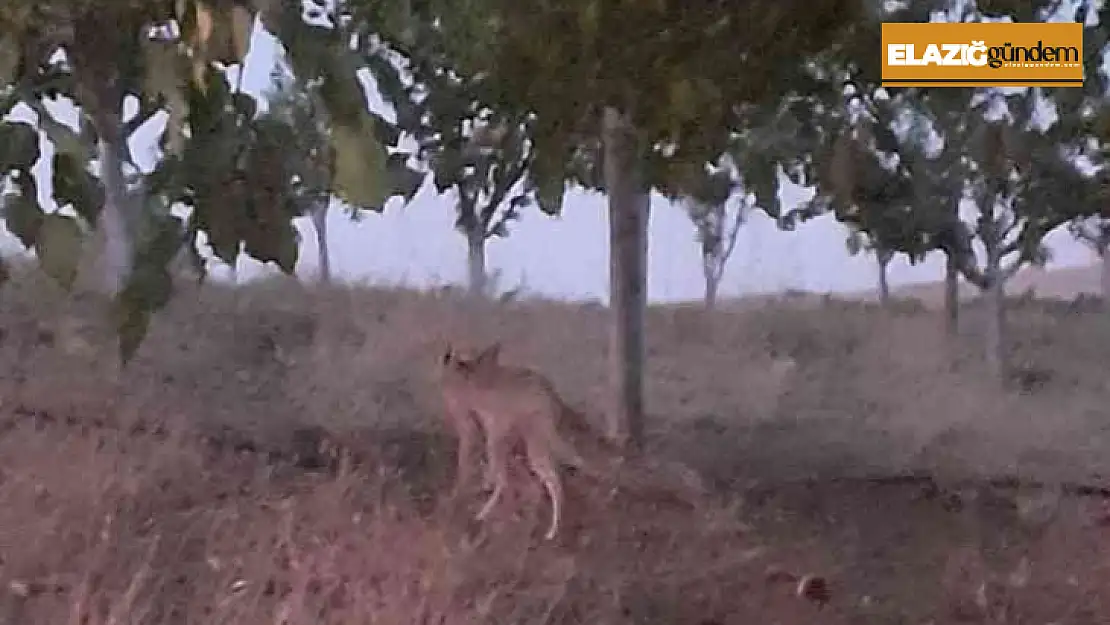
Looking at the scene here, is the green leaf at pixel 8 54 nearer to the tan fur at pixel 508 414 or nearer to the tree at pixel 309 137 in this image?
the tree at pixel 309 137

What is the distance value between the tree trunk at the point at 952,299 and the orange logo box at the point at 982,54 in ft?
3.93

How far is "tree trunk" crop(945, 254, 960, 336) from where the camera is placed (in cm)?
330

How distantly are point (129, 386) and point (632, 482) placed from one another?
1.17 meters

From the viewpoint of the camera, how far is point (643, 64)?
1670 millimetres

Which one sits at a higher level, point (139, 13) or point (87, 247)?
point (139, 13)

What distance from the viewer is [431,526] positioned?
6.15ft

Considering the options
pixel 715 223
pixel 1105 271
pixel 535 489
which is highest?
pixel 715 223

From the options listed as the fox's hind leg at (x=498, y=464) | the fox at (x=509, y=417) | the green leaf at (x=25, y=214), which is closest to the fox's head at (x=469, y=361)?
the fox at (x=509, y=417)

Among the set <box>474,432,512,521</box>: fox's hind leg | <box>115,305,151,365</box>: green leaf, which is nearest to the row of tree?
<box>115,305,151,365</box>: green leaf

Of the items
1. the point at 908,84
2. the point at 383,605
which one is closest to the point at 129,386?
the point at 383,605

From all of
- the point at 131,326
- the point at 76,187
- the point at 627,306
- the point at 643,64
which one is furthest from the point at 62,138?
the point at 627,306

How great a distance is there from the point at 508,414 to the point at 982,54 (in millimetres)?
858

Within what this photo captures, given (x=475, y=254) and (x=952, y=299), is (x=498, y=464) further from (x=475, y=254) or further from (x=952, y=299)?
(x=952, y=299)

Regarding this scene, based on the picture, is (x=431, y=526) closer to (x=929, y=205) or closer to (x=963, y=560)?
(x=963, y=560)
